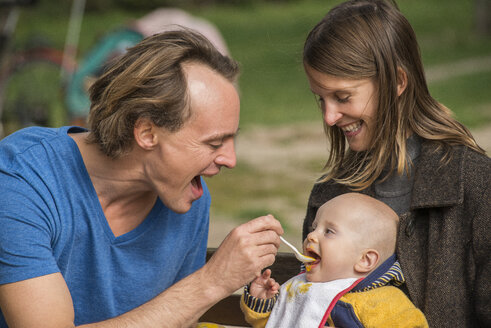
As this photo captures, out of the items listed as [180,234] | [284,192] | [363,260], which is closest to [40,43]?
[284,192]

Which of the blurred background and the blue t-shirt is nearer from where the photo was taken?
the blue t-shirt

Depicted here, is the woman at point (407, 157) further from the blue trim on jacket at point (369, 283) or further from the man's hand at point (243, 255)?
the man's hand at point (243, 255)

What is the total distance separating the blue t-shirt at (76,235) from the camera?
2.28 m

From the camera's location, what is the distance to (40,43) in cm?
886

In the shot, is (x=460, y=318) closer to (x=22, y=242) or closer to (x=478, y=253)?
(x=478, y=253)

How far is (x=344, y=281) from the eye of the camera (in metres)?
2.40

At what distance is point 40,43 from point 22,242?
714cm

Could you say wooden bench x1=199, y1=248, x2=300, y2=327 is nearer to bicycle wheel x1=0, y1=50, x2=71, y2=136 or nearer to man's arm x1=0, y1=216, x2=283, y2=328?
man's arm x1=0, y1=216, x2=283, y2=328

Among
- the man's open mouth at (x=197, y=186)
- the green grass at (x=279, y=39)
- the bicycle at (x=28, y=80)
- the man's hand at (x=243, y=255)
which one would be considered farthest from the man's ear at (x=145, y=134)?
the green grass at (x=279, y=39)

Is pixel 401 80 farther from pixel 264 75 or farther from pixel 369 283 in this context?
pixel 264 75

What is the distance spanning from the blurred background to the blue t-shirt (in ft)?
2.33

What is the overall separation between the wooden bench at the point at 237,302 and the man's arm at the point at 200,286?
459 mm

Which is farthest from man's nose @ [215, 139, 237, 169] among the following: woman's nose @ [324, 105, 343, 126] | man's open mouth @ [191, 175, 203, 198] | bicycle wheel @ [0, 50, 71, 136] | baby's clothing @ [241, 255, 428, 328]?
bicycle wheel @ [0, 50, 71, 136]

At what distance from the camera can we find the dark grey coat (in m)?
2.30
